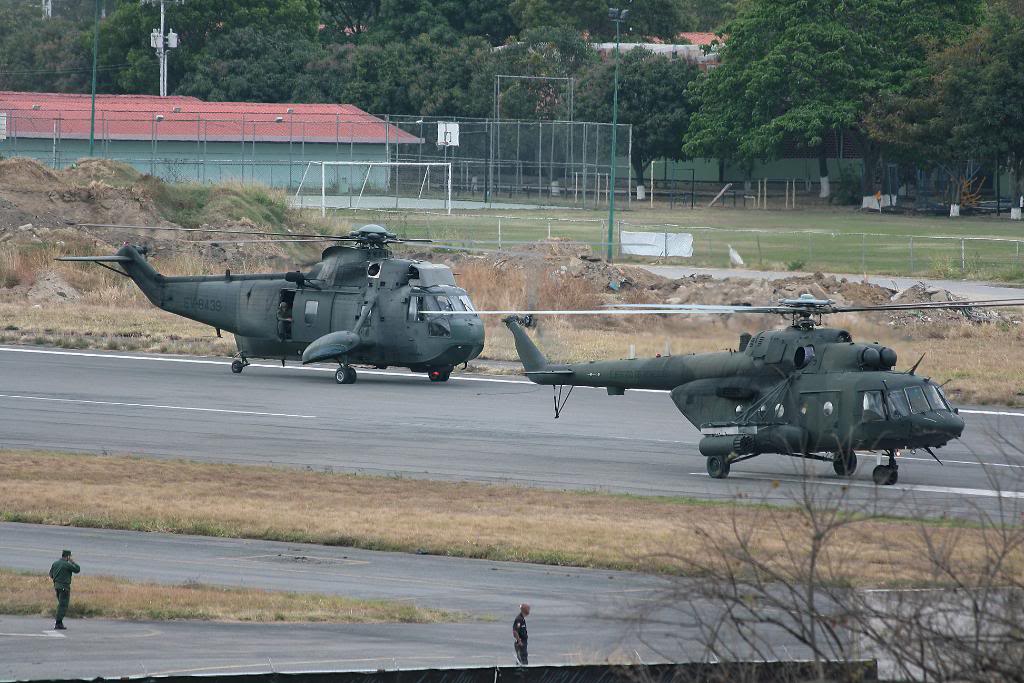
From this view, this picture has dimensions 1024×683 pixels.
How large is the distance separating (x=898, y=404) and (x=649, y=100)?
77.9 m

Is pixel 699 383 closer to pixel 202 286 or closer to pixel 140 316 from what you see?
pixel 202 286

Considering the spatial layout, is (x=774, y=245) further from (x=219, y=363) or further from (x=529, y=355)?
(x=529, y=355)

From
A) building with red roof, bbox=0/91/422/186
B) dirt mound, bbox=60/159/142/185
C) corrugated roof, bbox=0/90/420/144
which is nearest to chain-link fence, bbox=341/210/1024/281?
building with red roof, bbox=0/91/422/186

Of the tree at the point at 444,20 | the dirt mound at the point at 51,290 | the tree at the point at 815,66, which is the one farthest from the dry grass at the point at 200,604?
the tree at the point at 444,20

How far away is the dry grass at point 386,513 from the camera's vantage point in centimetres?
2011

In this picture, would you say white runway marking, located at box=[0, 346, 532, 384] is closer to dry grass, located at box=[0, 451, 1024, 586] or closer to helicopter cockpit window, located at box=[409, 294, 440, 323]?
helicopter cockpit window, located at box=[409, 294, 440, 323]

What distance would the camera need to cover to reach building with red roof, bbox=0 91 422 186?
8225cm

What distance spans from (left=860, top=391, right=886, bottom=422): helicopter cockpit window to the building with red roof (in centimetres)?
5984

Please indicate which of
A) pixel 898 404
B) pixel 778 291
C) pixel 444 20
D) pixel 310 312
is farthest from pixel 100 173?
pixel 444 20

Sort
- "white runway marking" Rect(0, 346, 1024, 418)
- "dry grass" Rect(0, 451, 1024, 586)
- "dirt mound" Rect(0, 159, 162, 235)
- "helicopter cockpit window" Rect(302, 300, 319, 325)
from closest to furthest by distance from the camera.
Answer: "dry grass" Rect(0, 451, 1024, 586) < "helicopter cockpit window" Rect(302, 300, 319, 325) < "white runway marking" Rect(0, 346, 1024, 418) < "dirt mound" Rect(0, 159, 162, 235)

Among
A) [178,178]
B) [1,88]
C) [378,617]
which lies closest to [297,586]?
Answer: [378,617]

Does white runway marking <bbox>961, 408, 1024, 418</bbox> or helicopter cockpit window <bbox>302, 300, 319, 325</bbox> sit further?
helicopter cockpit window <bbox>302, 300, 319, 325</bbox>

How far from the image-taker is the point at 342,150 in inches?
3465

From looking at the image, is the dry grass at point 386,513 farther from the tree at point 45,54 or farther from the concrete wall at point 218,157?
the tree at point 45,54
